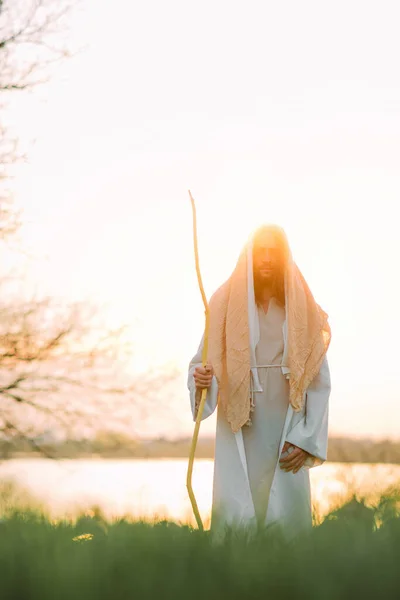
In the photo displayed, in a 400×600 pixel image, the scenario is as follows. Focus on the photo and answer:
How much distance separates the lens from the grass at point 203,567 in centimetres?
192

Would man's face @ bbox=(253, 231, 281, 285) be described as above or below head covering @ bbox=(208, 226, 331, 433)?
above

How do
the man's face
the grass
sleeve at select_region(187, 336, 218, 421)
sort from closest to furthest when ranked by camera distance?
the grass, sleeve at select_region(187, 336, 218, 421), the man's face

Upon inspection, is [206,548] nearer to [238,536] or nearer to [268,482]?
[238,536]

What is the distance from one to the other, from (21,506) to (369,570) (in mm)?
1682

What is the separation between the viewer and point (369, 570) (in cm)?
200

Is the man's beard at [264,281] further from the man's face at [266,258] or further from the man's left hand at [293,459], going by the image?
the man's left hand at [293,459]

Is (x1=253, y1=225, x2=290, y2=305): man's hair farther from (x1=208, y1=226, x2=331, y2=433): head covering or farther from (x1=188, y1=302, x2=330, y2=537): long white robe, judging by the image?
(x1=188, y1=302, x2=330, y2=537): long white robe

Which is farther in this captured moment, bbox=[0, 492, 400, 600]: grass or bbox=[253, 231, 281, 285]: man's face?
bbox=[253, 231, 281, 285]: man's face

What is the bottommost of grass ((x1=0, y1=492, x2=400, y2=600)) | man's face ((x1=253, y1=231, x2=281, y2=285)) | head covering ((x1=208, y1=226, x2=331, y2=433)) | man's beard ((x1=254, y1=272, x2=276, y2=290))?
grass ((x1=0, y1=492, x2=400, y2=600))

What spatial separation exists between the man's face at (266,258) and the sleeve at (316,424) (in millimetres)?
597

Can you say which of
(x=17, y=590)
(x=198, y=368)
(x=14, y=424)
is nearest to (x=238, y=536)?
(x=17, y=590)

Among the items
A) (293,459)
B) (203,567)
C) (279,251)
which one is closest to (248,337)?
(279,251)

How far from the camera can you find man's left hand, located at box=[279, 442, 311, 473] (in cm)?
467

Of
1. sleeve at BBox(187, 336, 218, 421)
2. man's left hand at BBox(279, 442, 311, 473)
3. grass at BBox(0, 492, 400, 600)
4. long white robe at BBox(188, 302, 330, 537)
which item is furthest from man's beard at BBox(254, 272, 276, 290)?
grass at BBox(0, 492, 400, 600)
